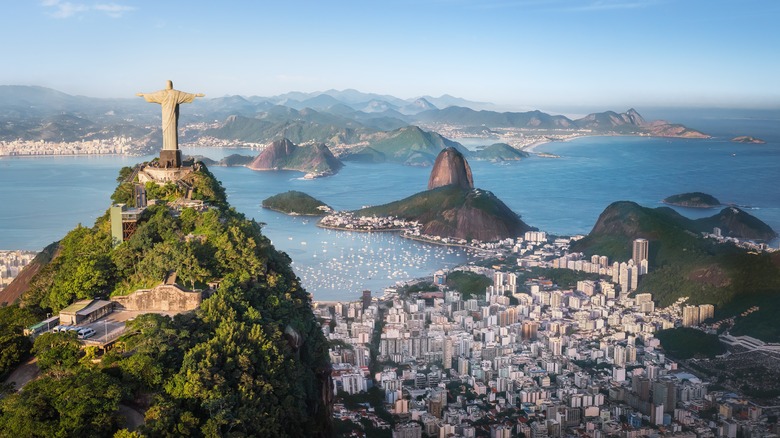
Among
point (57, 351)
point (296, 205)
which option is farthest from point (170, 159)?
point (296, 205)

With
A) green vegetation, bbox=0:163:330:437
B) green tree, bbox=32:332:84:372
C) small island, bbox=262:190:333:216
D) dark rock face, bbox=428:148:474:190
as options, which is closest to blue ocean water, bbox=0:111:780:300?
small island, bbox=262:190:333:216

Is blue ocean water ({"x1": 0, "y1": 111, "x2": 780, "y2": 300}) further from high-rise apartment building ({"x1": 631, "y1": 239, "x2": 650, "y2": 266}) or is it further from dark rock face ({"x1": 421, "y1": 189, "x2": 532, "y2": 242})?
high-rise apartment building ({"x1": 631, "y1": 239, "x2": 650, "y2": 266})

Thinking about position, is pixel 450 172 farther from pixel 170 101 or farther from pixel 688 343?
pixel 170 101

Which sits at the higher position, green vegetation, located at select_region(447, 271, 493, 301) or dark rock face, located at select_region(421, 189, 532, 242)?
dark rock face, located at select_region(421, 189, 532, 242)

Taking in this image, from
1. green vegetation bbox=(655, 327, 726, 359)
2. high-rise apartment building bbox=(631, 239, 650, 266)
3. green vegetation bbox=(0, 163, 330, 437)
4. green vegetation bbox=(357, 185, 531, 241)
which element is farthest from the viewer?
green vegetation bbox=(357, 185, 531, 241)

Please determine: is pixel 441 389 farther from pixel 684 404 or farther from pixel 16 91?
pixel 16 91

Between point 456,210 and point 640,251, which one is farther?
point 456,210
